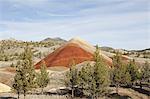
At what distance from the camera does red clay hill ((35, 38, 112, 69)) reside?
5669 inches

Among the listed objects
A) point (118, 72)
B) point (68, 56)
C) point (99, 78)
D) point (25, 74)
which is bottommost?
point (99, 78)

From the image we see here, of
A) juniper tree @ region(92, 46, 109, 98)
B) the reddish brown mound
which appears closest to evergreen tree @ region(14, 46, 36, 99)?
juniper tree @ region(92, 46, 109, 98)

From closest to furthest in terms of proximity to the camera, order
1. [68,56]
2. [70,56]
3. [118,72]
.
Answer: [118,72], [70,56], [68,56]

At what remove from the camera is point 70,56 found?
15038 cm

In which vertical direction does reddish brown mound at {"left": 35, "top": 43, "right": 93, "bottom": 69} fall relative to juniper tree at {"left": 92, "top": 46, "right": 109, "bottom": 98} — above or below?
above

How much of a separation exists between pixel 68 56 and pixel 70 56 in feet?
3.16

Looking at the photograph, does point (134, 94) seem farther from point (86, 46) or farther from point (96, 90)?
point (86, 46)

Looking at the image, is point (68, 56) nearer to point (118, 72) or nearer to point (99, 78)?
point (118, 72)

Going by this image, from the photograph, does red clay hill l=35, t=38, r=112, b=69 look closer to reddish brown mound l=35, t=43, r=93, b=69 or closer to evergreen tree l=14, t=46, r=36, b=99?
reddish brown mound l=35, t=43, r=93, b=69

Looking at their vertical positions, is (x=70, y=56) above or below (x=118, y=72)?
above

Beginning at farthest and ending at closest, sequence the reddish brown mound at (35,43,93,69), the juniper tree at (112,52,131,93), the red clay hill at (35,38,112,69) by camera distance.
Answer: the reddish brown mound at (35,43,93,69) → the red clay hill at (35,38,112,69) → the juniper tree at (112,52,131,93)

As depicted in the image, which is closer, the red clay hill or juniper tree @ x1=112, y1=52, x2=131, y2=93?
juniper tree @ x1=112, y1=52, x2=131, y2=93

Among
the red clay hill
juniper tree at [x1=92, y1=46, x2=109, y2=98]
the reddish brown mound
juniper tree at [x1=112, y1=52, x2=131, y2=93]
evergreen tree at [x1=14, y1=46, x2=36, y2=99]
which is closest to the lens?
evergreen tree at [x1=14, y1=46, x2=36, y2=99]

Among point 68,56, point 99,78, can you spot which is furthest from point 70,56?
point 99,78
